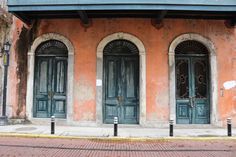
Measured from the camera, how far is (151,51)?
44.5 ft

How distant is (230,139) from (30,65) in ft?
28.3

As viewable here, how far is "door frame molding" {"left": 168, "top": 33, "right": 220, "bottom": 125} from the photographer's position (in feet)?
43.7

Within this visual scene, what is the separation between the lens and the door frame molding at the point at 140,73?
1327cm

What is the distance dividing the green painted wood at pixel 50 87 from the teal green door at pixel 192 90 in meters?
5.05

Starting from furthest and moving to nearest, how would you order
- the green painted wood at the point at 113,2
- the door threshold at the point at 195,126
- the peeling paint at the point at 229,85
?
the peeling paint at the point at 229,85 → the door threshold at the point at 195,126 → the green painted wood at the point at 113,2

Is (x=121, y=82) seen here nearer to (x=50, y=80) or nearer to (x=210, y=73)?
(x=50, y=80)

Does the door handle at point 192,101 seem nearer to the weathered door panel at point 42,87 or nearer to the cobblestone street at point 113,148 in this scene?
the cobblestone street at point 113,148

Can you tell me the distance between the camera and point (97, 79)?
13445mm

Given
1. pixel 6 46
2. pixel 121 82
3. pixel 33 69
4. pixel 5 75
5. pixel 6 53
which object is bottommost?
pixel 121 82

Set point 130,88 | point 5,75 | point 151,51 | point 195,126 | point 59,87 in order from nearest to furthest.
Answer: point 195,126, point 5,75, point 151,51, point 130,88, point 59,87

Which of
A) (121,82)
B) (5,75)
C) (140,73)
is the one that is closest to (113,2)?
(140,73)

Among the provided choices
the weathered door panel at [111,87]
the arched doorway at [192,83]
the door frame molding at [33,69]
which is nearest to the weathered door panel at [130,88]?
the weathered door panel at [111,87]

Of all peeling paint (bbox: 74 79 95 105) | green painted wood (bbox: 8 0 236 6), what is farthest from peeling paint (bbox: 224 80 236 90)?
peeling paint (bbox: 74 79 95 105)

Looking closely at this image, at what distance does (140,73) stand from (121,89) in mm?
1096
